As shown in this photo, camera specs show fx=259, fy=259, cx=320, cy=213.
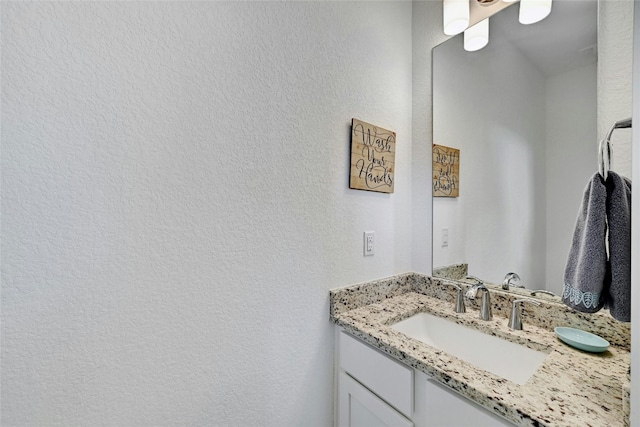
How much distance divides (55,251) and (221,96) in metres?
0.59

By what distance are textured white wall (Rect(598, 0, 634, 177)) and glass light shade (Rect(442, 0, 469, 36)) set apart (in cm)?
48

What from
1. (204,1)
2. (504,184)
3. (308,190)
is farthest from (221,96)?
(504,184)

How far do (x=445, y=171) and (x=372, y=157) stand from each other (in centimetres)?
40

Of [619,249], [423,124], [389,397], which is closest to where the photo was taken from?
[619,249]

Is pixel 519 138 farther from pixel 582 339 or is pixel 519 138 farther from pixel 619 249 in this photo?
pixel 582 339

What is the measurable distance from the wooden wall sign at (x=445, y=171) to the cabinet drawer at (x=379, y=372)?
83cm

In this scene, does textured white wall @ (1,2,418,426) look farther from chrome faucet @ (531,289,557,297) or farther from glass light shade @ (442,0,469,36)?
chrome faucet @ (531,289,557,297)

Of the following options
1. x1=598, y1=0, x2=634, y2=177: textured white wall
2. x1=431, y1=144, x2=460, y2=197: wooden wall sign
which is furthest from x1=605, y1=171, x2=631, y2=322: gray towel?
x1=431, y1=144, x2=460, y2=197: wooden wall sign

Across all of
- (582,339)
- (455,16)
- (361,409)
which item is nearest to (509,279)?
(582,339)

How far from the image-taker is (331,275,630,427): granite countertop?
1.88ft

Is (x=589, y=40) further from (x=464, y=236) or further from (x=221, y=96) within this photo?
(x=221, y=96)

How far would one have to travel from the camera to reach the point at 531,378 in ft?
2.28

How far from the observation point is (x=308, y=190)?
40.1 inches

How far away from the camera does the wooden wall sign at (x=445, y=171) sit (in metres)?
1.29
